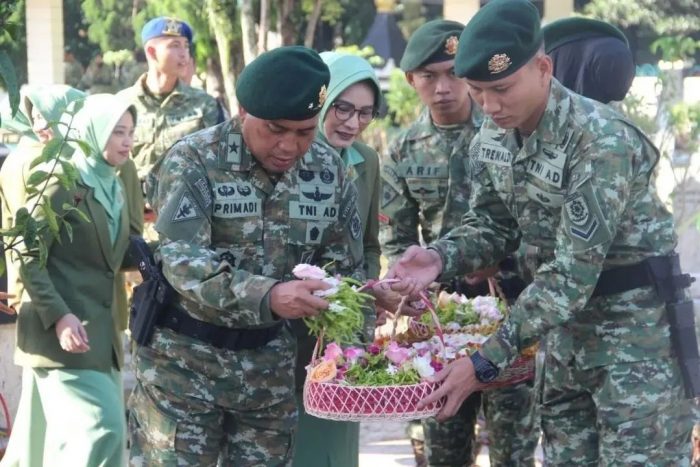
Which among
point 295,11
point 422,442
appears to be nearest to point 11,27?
point 422,442

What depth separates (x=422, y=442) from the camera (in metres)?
6.48

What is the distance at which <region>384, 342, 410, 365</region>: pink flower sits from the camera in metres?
4.24

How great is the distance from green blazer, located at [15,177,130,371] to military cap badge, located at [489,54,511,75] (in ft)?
7.96

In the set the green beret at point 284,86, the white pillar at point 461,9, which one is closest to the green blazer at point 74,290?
the green beret at point 284,86

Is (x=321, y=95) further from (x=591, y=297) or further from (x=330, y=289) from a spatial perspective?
(x=591, y=297)

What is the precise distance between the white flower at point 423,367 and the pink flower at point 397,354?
0.04 m

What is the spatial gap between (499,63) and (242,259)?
1.04 metres

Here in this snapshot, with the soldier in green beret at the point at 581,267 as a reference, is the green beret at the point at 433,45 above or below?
above

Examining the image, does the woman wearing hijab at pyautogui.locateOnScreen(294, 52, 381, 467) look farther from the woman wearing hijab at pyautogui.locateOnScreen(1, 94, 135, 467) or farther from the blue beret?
the blue beret

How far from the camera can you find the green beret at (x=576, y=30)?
5.15m

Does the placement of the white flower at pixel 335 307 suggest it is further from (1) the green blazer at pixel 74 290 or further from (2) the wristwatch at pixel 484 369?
(1) the green blazer at pixel 74 290

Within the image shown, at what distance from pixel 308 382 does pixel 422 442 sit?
7.88 feet

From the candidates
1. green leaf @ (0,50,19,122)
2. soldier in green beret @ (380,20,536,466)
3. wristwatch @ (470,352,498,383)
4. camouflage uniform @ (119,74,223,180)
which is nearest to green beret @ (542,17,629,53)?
soldier in green beret @ (380,20,536,466)

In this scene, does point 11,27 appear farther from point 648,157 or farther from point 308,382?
point 648,157
